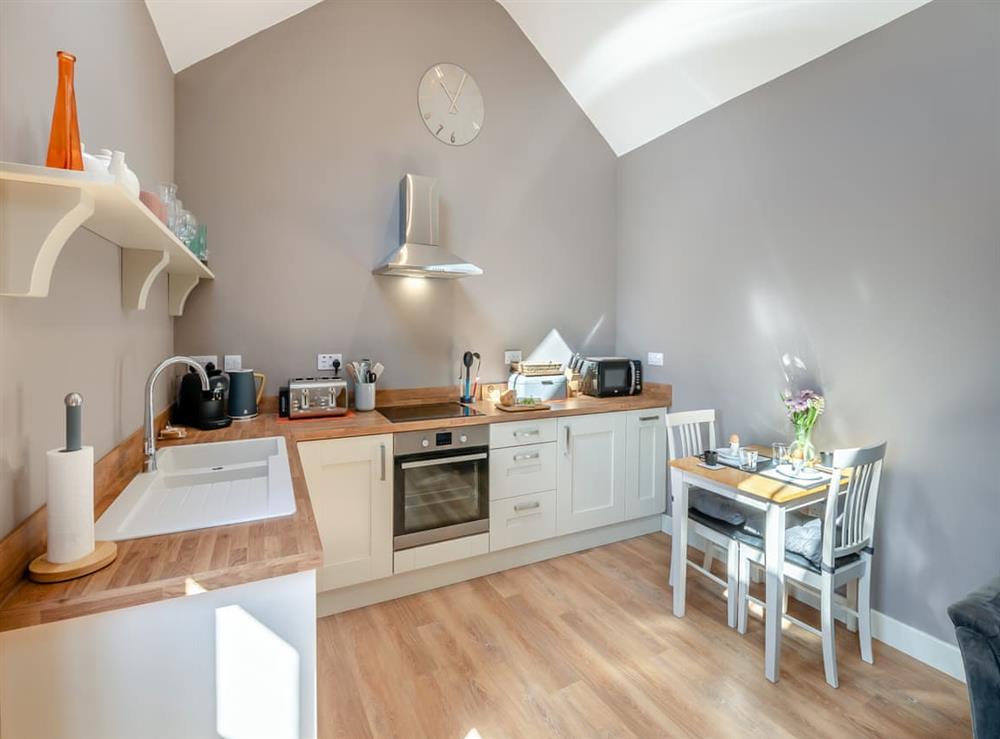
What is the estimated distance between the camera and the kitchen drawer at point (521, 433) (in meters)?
2.57

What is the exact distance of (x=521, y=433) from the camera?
2.65 m

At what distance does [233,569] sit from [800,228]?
9.01 ft

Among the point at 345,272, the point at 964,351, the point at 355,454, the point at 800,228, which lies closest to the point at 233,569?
the point at 355,454

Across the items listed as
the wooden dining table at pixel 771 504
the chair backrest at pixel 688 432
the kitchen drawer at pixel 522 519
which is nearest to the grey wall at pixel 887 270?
the chair backrest at pixel 688 432

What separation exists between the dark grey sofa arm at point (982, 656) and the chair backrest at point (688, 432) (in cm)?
143

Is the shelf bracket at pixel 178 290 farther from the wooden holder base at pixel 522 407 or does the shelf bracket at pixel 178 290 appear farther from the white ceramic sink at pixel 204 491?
the wooden holder base at pixel 522 407

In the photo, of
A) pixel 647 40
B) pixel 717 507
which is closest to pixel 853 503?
pixel 717 507

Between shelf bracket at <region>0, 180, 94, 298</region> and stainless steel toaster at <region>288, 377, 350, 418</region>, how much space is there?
157 centimetres

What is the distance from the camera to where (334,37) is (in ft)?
8.63

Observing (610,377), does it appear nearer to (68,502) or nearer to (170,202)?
(170,202)

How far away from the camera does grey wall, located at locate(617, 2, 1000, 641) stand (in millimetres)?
1833

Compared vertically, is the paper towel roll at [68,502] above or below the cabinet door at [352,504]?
above

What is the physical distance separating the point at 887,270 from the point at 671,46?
169cm

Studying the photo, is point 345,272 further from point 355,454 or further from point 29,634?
point 29,634
